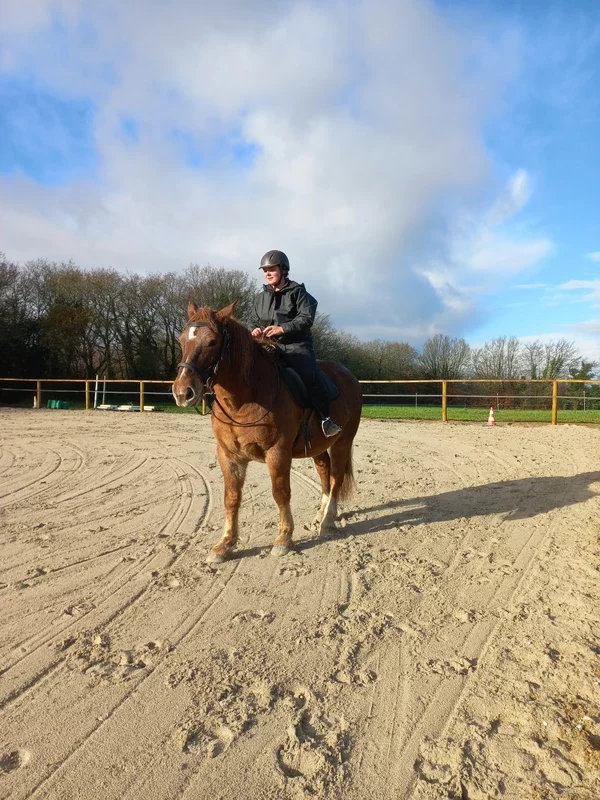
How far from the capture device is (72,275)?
2955 cm

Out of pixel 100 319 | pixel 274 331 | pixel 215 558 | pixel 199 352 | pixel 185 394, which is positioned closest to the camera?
pixel 185 394

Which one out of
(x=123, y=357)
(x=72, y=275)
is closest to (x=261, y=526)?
(x=123, y=357)

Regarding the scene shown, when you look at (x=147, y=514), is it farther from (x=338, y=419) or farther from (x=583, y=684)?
(x=583, y=684)

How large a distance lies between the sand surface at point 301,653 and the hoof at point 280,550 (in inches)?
5.2

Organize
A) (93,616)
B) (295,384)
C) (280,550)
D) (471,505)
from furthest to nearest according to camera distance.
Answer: (471,505), (295,384), (280,550), (93,616)

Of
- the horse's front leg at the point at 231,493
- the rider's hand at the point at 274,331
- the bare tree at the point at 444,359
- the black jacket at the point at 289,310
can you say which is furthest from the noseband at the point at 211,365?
the bare tree at the point at 444,359

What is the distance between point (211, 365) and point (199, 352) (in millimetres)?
141

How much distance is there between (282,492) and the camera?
4168 millimetres

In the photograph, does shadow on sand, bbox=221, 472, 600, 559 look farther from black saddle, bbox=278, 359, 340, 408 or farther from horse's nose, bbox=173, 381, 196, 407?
horse's nose, bbox=173, 381, 196, 407

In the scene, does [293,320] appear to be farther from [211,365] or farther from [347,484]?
[347,484]

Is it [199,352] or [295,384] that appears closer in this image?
[199,352]

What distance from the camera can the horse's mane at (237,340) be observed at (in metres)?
3.65

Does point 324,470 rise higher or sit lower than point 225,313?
lower

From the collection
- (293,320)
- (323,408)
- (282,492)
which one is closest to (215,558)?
(282,492)
